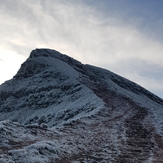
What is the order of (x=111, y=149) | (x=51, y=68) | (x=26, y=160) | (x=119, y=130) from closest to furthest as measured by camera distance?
(x=26, y=160) < (x=111, y=149) < (x=119, y=130) < (x=51, y=68)

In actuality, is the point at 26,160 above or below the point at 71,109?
below

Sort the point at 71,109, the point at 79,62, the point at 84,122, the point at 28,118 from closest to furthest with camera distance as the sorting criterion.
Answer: the point at 84,122
the point at 71,109
the point at 28,118
the point at 79,62

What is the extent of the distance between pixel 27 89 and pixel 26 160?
53.5m

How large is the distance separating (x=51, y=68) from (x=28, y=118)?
2578 cm

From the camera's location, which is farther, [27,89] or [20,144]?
[27,89]

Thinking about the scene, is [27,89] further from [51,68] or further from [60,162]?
[60,162]

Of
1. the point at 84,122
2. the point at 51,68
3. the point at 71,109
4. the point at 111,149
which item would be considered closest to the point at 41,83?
the point at 51,68

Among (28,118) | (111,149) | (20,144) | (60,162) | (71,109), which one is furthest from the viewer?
(28,118)

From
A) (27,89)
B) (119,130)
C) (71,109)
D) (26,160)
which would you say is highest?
(27,89)

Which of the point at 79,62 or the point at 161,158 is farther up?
the point at 79,62

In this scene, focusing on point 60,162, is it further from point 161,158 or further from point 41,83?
point 41,83

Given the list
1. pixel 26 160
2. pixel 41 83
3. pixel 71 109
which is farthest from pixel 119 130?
pixel 41 83

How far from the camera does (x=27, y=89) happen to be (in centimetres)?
6297

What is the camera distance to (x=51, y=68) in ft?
236
